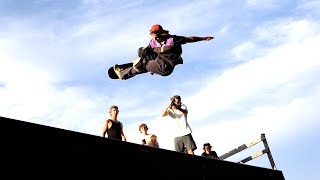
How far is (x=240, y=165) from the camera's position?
238 inches

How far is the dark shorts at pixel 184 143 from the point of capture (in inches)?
285

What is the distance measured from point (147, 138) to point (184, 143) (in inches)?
25.1

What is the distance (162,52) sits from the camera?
727 centimetres

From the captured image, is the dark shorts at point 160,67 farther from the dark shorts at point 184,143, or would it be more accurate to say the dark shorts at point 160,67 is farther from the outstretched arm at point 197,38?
the dark shorts at point 184,143

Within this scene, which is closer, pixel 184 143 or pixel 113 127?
pixel 113 127

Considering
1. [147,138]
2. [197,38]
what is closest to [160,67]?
[197,38]

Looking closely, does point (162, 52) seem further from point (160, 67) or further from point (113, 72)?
point (113, 72)

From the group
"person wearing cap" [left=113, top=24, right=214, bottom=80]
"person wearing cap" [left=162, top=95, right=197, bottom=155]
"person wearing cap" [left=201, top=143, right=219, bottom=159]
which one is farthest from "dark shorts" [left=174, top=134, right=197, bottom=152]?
"person wearing cap" [left=113, top=24, right=214, bottom=80]

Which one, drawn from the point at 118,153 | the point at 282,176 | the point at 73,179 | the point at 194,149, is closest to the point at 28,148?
the point at 73,179

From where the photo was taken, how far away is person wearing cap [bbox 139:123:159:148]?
7285mm

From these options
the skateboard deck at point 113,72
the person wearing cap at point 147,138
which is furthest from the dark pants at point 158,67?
the person wearing cap at point 147,138

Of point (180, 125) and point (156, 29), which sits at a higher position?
point (156, 29)

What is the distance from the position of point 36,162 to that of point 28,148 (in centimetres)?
14

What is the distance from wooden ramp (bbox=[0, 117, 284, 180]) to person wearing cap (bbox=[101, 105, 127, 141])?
5.01 feet
